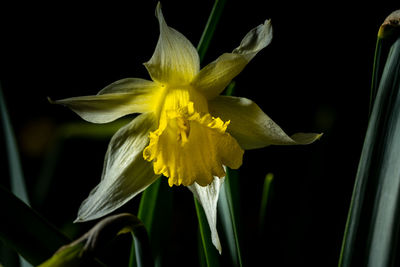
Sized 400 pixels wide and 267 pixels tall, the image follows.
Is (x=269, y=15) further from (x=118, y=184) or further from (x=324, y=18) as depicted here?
(x=118, y=184)

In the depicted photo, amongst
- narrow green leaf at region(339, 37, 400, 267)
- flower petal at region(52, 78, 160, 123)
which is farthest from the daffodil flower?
narrow green leaf at region(339, 37, 400, 267)

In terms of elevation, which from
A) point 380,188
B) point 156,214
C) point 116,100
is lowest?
point 156,214

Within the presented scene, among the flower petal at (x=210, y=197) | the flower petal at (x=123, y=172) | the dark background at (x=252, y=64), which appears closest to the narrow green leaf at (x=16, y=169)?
the flower petal at (x=123, y=172)

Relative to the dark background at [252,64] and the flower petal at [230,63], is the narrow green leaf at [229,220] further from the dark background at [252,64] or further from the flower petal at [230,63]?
the dark background at [252,64]

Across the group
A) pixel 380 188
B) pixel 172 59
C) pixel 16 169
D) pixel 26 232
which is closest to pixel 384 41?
pixel 380 188

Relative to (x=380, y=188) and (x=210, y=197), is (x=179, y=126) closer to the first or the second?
(x=210, y=197)

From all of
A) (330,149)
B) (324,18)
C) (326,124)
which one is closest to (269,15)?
(324,18)
